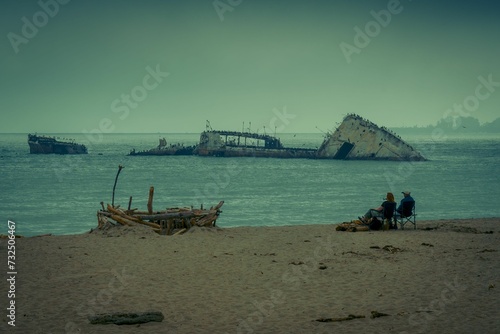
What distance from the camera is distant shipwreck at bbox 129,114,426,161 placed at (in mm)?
83938

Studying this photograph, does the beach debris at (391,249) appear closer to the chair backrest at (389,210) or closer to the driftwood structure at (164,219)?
the chair backrest at (389,210)

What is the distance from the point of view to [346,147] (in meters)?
90.0

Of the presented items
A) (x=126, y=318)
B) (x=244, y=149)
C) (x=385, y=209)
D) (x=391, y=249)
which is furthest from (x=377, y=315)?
(x=244, y=149)

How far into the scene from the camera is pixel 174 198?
44.3 metres

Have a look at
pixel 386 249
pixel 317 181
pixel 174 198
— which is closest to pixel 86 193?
pixel 174 198

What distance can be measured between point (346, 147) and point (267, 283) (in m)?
79.4

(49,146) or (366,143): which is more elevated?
(366,143)

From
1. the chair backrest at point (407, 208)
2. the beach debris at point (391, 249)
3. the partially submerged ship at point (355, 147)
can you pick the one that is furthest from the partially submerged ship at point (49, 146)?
the beach debris at point (391, 249)

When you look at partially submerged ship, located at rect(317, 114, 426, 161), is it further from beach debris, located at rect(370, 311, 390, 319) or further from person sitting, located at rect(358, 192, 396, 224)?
beach debris, located at rect(370, 311, 390, 319)

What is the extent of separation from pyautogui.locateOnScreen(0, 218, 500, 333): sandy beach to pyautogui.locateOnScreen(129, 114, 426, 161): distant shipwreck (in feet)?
219

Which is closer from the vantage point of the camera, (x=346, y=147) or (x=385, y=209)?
(x=385, y=209)

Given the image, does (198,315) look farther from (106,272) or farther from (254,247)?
(254,247)

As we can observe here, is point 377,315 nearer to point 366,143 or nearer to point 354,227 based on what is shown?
point 354,227

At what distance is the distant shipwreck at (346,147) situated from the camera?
83.9 meters
